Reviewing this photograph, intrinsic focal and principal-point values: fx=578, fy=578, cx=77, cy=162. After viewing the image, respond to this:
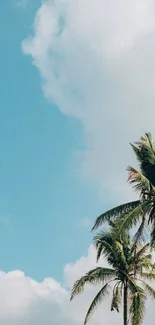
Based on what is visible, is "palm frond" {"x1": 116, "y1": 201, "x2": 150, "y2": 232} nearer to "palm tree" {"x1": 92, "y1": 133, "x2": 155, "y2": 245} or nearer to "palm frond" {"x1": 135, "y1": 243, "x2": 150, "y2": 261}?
"palm tree" {"x1": 92, "y1": 133, "x2": 155, "y2": 245}

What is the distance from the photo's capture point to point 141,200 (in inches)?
1147

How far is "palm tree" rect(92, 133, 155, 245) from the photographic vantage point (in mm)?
28391

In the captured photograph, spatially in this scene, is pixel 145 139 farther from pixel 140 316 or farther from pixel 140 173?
pixel 140 316

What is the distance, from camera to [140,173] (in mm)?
29109

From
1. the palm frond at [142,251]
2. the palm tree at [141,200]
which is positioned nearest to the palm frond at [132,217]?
the palm tree at [141,200]

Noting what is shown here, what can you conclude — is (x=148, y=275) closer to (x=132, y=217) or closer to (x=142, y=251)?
(x=142, y=251)

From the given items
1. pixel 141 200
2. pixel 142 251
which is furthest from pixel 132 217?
pixel 142 251

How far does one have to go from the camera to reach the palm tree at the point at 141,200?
28.4 meters

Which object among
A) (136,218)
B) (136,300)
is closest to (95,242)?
(136,300)

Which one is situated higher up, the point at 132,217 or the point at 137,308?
the point at 132,217

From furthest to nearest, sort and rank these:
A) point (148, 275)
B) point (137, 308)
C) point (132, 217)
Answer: point (148, 275), point (137, 308), point (132, 217)

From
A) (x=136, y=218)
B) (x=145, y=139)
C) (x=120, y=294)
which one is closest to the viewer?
(x=136, y=218)

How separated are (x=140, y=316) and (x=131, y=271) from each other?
7104mm

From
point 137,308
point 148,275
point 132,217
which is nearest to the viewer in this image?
point 132,217
